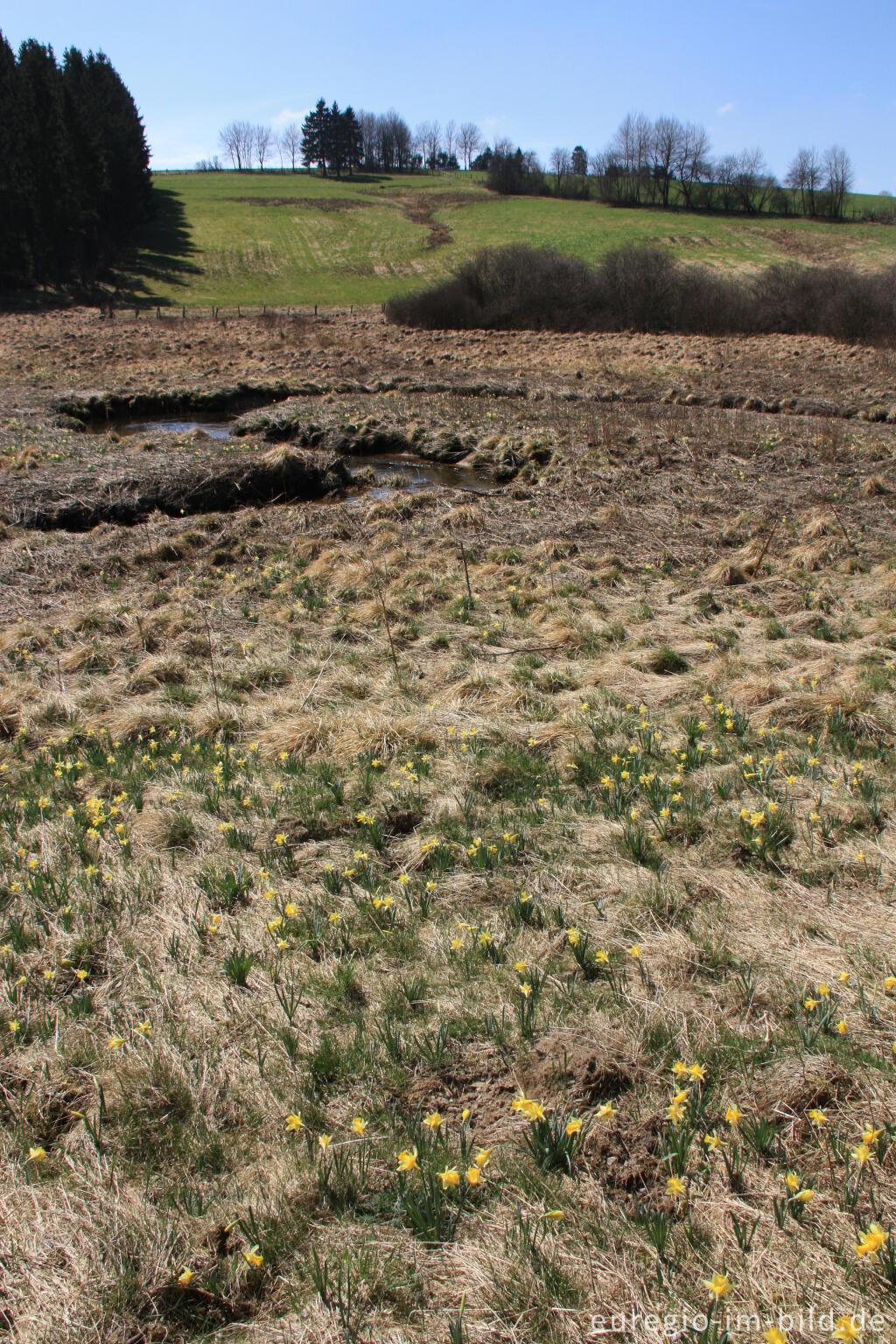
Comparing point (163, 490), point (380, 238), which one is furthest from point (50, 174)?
point (163, 490)

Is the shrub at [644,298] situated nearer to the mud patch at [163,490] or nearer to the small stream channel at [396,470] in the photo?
the small stream channel at [396,470]

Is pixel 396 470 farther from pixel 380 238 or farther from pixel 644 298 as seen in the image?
pixel 380 238

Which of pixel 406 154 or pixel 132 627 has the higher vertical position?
pixel 406 154

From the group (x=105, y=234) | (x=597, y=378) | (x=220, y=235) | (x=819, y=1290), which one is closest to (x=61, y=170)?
A: (x=105, y=234)

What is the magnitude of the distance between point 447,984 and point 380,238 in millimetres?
74845

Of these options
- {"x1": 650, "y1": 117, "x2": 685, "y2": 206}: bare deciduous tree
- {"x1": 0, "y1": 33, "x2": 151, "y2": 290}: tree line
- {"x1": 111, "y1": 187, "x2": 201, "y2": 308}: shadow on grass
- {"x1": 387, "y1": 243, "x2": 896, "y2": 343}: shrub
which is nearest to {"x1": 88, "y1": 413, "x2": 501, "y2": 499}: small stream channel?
{"x1": 387, "y1": 243, "x2": 896, "y2": 343}: shrub

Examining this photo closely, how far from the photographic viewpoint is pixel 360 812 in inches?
183

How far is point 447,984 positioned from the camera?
3.38 m

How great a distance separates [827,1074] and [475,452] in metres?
15.8

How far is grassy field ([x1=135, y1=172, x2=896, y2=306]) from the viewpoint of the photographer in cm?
5319

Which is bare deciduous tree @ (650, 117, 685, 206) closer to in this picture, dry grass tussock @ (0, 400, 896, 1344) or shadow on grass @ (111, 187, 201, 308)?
shadow on grass @ (111, 187, 201, 308)

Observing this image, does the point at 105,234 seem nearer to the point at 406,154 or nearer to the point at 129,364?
the point at 129,364

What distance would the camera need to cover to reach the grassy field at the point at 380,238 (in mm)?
53188

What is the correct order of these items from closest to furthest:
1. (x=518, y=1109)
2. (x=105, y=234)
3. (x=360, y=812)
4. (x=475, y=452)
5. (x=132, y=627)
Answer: (x=518, y=1109) → (x=360, y=812) → (x=132, y=627) → (x=475, y=452) → (x=105, y=234)
